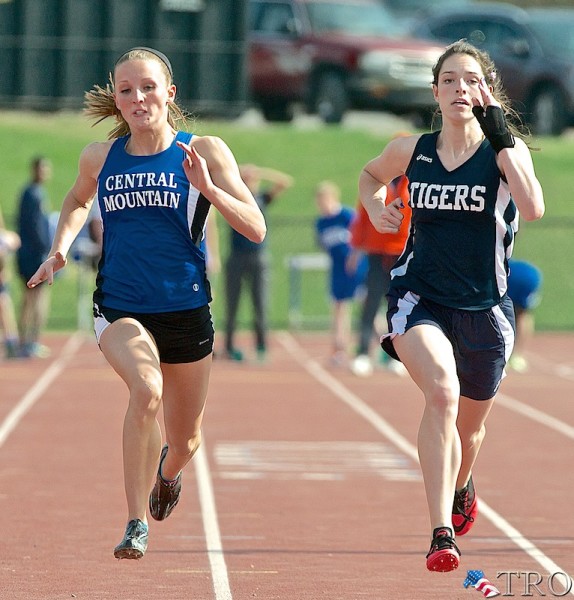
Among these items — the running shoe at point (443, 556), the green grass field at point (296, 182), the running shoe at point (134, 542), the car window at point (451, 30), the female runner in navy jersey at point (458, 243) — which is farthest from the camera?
the car window at point (451, 30)

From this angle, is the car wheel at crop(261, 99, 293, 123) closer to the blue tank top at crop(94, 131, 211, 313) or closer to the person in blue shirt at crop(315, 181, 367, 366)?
the person in blue shirt at crop(315, 181, 367, 366)

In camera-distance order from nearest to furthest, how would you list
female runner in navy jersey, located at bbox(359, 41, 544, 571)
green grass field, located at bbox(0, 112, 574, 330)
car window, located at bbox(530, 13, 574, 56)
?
1. female runner in navy jersey, located at bbox(359, 41, 544, 571)
2. green grass field, located at bbox(0, 112, 574, 330)
3. car window, located at bbox(530, 13, 574, 56)

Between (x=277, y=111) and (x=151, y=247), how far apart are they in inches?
998

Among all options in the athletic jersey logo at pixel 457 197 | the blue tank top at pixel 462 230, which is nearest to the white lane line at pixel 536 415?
the blue tank top at pixel 462 230

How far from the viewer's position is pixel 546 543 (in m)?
7.54

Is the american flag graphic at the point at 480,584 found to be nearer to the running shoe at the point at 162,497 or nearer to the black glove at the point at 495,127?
the running shoe at the point at 162,497

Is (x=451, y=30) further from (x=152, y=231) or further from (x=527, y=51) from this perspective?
(x=152, y=231)

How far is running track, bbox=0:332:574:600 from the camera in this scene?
6.59 metres

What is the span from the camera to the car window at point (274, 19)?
28484 millimetres

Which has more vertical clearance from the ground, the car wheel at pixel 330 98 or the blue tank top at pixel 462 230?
the blue tank top at pixel 462 230

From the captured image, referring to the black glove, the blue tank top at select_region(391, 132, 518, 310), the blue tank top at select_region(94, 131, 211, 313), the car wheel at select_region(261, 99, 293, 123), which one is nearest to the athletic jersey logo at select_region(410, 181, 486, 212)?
the blue tank top at select_region(391, 132, 518, 310)

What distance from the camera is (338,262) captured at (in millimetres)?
18031

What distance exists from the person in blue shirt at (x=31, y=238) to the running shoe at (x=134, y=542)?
11602 millimetres

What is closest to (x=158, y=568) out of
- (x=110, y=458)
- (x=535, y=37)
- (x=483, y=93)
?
(x=483, y=93)
